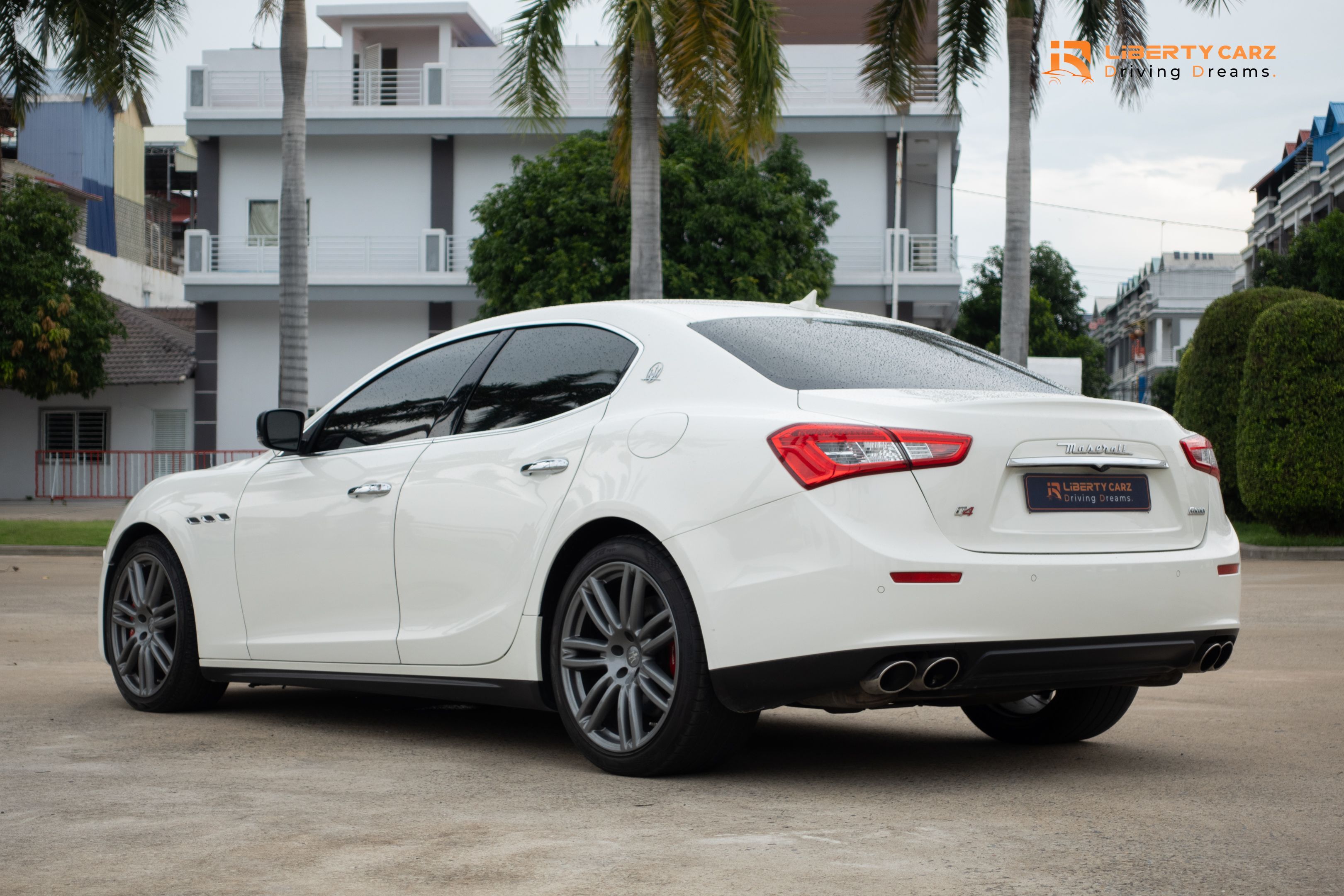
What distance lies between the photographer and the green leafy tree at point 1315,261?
146ft

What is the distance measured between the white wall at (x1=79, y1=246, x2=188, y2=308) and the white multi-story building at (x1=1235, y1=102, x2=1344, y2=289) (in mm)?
38528

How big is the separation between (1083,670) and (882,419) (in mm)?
973

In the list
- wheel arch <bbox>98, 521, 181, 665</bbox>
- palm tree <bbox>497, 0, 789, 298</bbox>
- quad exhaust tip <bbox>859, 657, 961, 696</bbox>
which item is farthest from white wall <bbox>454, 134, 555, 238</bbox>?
quad exhaust tip <bbox>859, 657, 961, 696</bbox>

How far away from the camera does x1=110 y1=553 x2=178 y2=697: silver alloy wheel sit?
6.91m

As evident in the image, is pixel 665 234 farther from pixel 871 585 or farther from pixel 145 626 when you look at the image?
pixel 871 585

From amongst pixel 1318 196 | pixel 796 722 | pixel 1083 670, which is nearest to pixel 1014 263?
pixel 796 722

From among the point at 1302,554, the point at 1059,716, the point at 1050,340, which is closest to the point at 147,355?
the point at 1050,340

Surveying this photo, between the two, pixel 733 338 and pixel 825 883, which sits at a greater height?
pixel 733 338

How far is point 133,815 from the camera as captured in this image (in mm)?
4547

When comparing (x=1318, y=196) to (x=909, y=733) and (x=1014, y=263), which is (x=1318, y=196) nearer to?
(x=1014, y=263)

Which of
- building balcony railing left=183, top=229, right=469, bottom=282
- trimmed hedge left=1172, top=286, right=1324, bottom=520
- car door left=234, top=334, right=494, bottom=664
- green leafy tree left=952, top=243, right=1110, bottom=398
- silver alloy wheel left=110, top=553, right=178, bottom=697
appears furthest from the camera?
green leafy tree left=952, top=243, right=1110, bottom=398

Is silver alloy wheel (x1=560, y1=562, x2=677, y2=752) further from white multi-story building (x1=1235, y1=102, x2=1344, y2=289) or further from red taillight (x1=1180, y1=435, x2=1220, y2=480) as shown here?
white multi-story building (x1=1235, y1=102, x2=1344, y2=289)

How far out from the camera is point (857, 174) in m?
40.4

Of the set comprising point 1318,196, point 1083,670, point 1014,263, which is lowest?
point 1083,670
